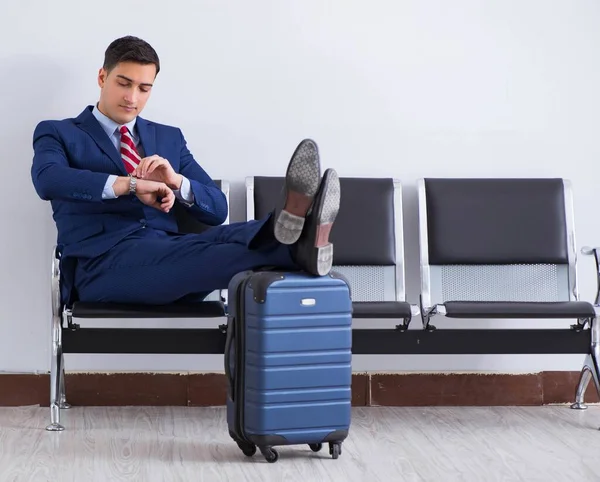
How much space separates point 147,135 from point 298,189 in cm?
86

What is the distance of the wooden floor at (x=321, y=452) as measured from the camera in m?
2.34

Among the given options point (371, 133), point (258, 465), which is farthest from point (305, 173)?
point (371, 133)

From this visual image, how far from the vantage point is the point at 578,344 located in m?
3.04

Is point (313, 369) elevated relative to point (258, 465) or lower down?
elevated

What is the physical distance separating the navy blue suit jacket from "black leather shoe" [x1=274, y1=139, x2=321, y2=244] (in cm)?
56

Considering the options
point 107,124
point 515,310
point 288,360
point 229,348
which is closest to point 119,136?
point 107,124

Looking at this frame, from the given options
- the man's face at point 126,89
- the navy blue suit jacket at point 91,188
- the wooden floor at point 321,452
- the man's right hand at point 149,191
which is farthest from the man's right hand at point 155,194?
the wooden floor at point 321,452

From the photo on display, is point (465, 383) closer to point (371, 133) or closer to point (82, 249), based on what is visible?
point (371, 133)

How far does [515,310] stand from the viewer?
9.40 ft

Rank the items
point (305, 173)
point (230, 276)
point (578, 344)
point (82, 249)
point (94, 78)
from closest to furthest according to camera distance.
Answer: point (305, 173), point (230, 276), point (82, 249), point (578, 344), point (94, 78)

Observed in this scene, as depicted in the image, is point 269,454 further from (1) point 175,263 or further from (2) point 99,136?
(2) point 99,136

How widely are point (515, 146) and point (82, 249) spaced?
1.60 m

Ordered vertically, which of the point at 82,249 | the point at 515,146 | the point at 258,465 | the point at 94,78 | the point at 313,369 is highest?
the point at 94,78

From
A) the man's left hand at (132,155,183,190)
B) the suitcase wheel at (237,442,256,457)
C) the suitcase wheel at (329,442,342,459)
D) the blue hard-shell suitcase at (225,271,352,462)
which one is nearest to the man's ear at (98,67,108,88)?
the man's left hand at (132,155,183,190)
